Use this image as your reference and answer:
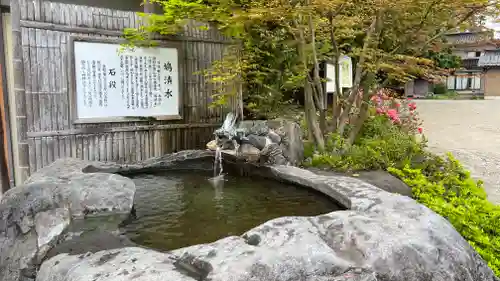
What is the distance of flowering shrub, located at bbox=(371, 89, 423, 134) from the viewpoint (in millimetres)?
8055

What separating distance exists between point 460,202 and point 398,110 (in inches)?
174

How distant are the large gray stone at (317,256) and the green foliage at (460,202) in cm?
107

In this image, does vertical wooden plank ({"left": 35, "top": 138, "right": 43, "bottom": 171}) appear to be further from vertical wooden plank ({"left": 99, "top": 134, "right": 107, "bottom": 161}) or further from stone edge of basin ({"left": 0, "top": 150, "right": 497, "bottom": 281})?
vertical wooden plank ({"left": 99, "top": 134, "right": 107, "bottom": 161})

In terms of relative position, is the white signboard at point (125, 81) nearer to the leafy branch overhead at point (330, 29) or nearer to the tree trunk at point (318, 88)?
the leafy branch overhead at point (330, 29)

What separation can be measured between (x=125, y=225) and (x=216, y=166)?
2569mm

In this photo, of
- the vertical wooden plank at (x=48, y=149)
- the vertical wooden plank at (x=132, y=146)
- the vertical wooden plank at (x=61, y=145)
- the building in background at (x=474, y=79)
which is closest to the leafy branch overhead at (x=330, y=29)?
the vertical wooden plank at (x=132, y=146)

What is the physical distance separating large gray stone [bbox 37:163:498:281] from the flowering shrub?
5.13 meters

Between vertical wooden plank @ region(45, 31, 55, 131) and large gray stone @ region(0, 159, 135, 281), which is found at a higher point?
vertical wooden plank @ region(45, 31, 55, 131)

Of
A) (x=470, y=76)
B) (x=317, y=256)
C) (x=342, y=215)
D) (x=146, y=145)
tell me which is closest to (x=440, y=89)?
(x=470, y=76)

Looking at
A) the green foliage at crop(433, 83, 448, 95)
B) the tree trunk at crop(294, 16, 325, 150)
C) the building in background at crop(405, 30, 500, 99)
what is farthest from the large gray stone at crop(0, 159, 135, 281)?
the green foliage at crop(433, 83, 448, 95)

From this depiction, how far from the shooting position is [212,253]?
8.20 feet

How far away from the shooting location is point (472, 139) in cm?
993

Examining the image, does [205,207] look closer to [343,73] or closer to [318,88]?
[318,88]

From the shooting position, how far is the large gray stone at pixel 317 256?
2344 millimetres
